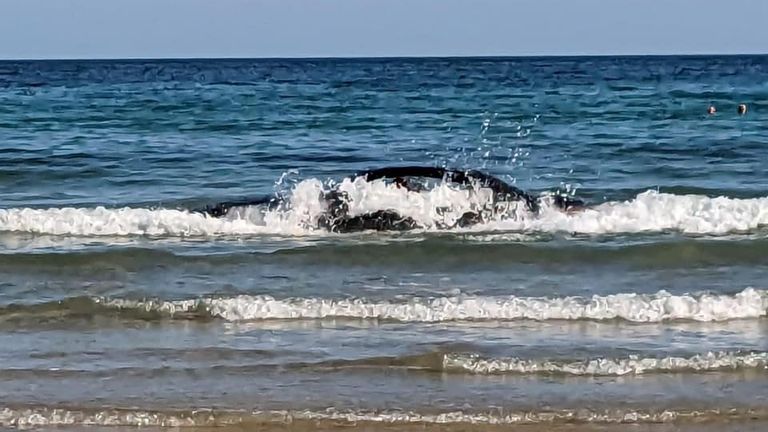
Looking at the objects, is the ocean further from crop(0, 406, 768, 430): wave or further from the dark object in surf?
the dark object in surf

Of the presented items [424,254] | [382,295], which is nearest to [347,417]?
[382,295]

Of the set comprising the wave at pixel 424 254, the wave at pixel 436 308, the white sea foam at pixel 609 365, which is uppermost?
the wave at pixel 424 254

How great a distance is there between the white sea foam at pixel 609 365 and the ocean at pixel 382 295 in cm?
1

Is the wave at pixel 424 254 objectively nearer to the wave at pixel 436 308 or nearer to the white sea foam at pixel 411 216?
the white sea foam at pixel 411 216

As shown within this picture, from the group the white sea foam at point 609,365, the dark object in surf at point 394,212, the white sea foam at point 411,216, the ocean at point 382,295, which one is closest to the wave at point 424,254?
the ocean at point 382,295

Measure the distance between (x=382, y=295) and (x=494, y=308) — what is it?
1133mm

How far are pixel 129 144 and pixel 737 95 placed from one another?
1906cm

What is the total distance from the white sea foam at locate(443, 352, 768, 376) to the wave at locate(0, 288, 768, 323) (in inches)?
46.6

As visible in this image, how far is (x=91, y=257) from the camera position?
37.2 ft

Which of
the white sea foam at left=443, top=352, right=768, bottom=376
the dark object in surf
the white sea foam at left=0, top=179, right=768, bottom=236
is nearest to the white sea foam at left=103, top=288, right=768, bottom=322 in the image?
the white sea foam at left=443, top=352, right=768, bottom=376

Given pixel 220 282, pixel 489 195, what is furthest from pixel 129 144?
pixel 220 282

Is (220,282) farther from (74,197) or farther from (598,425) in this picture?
(74,197)

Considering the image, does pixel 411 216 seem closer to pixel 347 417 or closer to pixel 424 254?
pixel 424 254

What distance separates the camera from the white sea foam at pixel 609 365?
723cm
